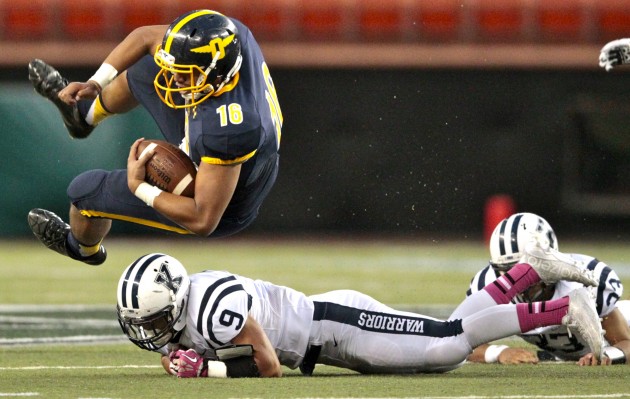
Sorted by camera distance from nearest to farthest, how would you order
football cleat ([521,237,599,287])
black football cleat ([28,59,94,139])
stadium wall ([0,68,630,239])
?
football cleat ([521,237,599,287]), black football cleat ([28,59,94,139]), stadium wall ([0,68,630,239])

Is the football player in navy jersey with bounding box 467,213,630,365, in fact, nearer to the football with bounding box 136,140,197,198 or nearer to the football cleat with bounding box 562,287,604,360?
the football cleat with bounding box 562,287,604,360

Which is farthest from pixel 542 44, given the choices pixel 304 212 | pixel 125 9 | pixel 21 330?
pixel 21 330

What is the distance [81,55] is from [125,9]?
1.01 meters

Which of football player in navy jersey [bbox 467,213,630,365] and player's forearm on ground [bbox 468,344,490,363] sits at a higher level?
football player in navy jersey [bbox 467,213,630,365]

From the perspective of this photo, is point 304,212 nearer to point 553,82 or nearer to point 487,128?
point 487,128

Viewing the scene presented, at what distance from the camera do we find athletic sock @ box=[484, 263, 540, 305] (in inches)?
222

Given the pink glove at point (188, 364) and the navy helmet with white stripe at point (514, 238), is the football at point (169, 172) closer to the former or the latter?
the pink glove at point (188, 364)

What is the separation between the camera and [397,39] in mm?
14375

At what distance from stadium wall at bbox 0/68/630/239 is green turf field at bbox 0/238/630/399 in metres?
0.39

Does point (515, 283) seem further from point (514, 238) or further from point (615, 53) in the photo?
point (615, 53)

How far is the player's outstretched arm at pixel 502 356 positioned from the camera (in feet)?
19.0

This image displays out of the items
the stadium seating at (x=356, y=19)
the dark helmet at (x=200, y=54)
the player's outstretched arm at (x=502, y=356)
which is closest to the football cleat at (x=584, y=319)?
the player's outstretched arm at (x=502, y=356)

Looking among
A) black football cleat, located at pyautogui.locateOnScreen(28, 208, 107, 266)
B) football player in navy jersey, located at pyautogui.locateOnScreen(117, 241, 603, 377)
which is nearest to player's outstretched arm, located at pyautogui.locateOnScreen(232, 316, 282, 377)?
football player in navy jersey, located at pyautogui.locateOnScreen(117, 241, 603, 377)

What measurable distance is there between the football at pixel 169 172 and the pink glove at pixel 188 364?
67 centimetres
